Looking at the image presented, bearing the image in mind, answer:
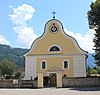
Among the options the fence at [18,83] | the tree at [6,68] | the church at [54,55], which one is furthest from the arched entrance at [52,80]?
the tree at [6,68]

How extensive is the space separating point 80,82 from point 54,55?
32.0 ft

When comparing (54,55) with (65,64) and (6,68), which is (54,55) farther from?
(6,68)

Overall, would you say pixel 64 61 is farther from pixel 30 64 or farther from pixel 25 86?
pixel 25 86

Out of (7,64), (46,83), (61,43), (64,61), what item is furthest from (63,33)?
(7,64)

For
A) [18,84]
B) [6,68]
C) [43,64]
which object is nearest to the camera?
[18,84]

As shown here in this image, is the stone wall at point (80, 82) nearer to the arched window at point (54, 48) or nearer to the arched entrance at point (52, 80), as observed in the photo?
the arched entrance at point (52, 80)

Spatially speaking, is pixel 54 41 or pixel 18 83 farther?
pixel 54 41

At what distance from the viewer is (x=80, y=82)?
3891 cm

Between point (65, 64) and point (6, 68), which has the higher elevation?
point (6, 68)

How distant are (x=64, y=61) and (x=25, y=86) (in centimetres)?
983

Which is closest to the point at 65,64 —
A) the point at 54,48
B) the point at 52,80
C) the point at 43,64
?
the point at 54,48

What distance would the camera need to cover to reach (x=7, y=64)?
87.2 meters

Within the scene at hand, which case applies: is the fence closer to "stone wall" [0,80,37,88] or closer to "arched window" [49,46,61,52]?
"stone wall" [0,80,37,88]

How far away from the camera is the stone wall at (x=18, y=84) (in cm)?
Answer: 3972
